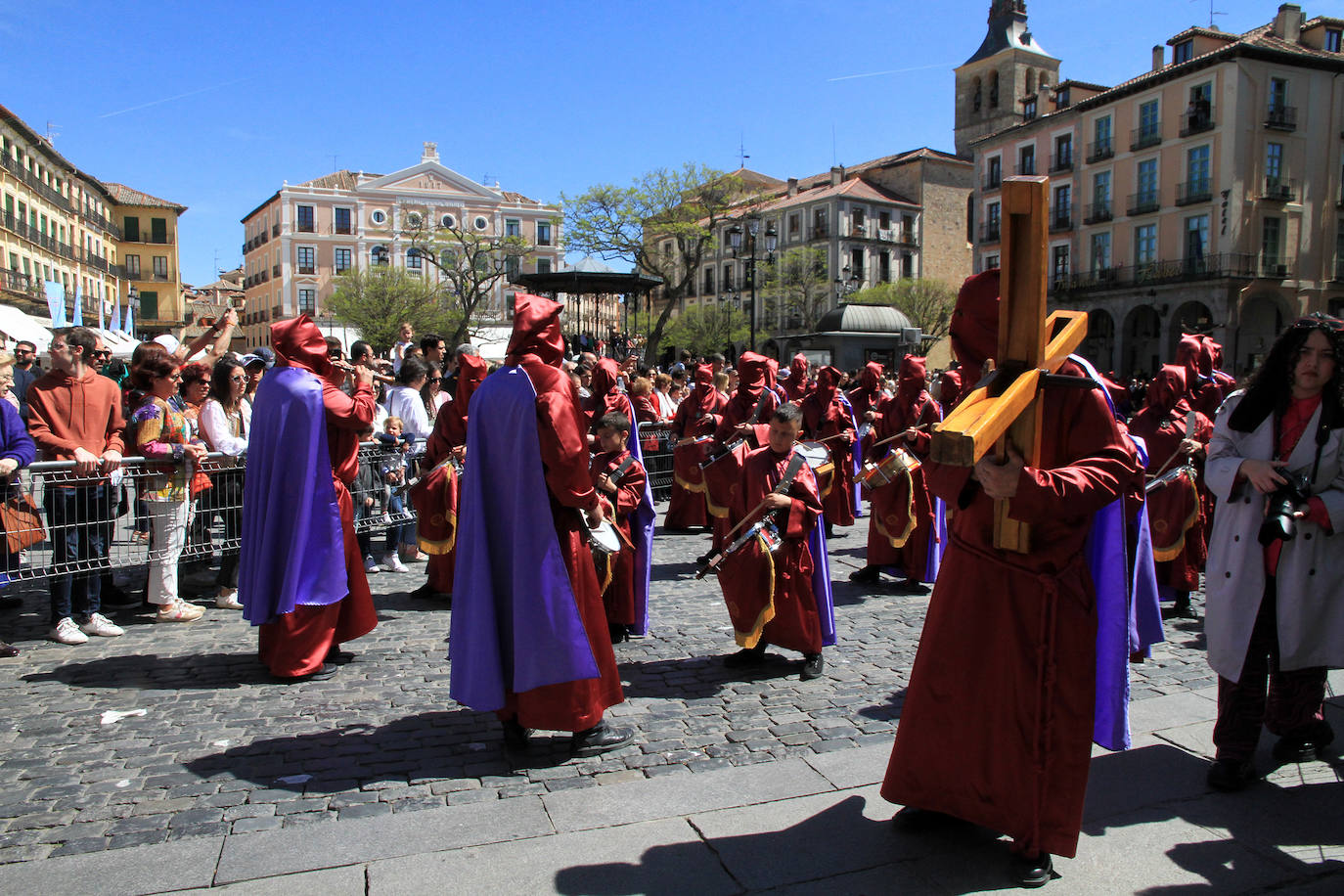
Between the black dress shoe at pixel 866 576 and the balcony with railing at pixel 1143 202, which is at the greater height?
the balcony with railing at pixel 1143 202

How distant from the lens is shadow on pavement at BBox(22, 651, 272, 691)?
5.13 meters

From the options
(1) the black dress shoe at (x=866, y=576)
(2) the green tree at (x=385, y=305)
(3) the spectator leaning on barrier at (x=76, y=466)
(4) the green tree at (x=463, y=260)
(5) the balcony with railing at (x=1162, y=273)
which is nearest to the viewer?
(3) the spectator leaning on barrier at (x=76, y=466)

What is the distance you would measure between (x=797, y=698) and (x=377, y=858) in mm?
2511

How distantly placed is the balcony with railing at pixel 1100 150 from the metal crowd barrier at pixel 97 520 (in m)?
43.7

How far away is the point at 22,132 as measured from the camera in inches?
1742

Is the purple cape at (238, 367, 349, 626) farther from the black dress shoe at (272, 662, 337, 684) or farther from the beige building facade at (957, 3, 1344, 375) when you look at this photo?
the beige building facade at (957, 3, 1344, 375)

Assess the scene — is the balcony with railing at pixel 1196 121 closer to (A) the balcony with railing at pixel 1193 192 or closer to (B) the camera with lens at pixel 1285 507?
(A) the balcony with railing at pixel 1193 192

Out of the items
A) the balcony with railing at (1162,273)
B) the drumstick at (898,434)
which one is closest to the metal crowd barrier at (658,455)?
the drumstick at (898,434)

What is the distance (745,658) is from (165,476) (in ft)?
14.0

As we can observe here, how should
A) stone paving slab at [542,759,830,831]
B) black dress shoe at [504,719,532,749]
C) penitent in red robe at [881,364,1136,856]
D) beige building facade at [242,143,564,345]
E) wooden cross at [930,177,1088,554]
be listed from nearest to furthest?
wooden cross at [930,177,1088,554]
penitent in red robe at [881,364,1136,856]
stone paving slab at [542,759,830,831]
black dress shoe at [504,719,532,749]
beige building facade at [242,143,564,345]

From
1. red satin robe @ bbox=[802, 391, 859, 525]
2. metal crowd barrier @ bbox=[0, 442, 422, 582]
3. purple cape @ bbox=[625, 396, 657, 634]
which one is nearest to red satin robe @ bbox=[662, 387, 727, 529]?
red satin robe @ bbox=[802, 391, 859, 525]

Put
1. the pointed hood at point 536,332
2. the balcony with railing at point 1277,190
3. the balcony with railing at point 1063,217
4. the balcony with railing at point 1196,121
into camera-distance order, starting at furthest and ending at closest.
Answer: the balcony with railing at point 1063,217 < the balcony with railing at point 1196,121 < the balcony with railing at point 1277,190 < the pointed hood at point 536,332

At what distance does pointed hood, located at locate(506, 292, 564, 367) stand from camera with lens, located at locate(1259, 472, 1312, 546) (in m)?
3.09

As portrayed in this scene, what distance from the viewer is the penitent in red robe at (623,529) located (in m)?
5.99
